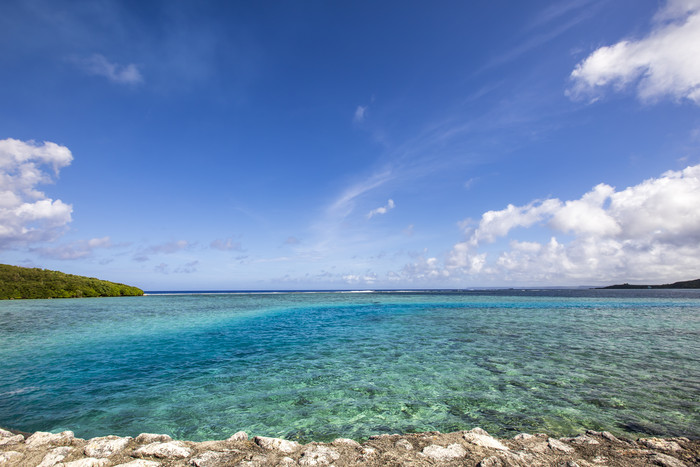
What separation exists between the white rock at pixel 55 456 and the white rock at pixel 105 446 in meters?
0.32

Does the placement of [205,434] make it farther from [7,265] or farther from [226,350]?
[7,265]

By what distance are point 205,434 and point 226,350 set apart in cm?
1068

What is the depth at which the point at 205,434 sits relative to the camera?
7.47 meters

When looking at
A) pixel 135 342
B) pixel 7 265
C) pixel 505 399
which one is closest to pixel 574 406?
A: pixel 505 399

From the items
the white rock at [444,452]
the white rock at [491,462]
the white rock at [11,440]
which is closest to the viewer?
the white rock at [491,462]

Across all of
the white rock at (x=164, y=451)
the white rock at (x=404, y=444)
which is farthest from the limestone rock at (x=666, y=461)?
the white rock at (x=164, y=451)

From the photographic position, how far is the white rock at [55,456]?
5.23 m

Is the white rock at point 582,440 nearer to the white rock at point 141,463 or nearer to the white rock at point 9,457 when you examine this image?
the white rock at point 141,463

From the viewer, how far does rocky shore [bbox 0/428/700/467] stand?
518cm

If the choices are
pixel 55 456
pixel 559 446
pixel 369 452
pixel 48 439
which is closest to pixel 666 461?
pixel 559 446

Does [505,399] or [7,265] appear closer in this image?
[505,399]

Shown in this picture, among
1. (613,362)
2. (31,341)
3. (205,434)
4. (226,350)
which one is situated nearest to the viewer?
(205,434)

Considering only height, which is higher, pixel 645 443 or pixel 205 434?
pixel 645 443

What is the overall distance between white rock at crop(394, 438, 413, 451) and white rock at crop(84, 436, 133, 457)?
544cm
